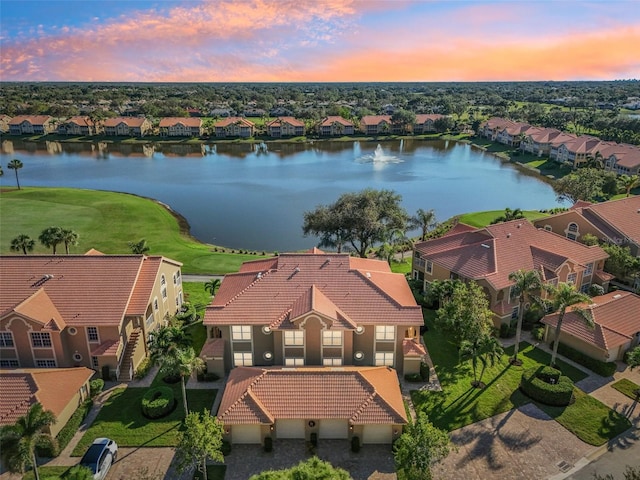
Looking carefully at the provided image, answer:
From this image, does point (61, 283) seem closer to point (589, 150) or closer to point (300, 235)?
point (300, 235)

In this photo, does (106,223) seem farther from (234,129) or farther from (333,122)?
(333,122)

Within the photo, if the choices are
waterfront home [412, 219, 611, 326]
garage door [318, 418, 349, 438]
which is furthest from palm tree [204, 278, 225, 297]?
waterfront home [412, 219, 611, 326]

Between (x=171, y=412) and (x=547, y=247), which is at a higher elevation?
(x=547, y=247)

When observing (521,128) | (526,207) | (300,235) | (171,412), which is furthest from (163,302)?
(521,128)

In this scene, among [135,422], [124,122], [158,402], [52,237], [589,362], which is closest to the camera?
[135,422]

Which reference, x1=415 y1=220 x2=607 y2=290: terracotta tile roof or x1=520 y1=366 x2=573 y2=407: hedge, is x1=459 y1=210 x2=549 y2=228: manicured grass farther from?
x1=520 y1=366 x2=573 y2=407: hedge

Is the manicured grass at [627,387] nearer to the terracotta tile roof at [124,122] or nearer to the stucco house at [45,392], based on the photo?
the stucco house at [45,392]

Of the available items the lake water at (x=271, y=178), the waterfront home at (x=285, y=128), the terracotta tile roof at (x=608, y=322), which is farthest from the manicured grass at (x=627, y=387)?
the waterfront home at (x=285, y=128)

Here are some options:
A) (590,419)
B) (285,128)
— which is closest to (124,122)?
(285,128)
